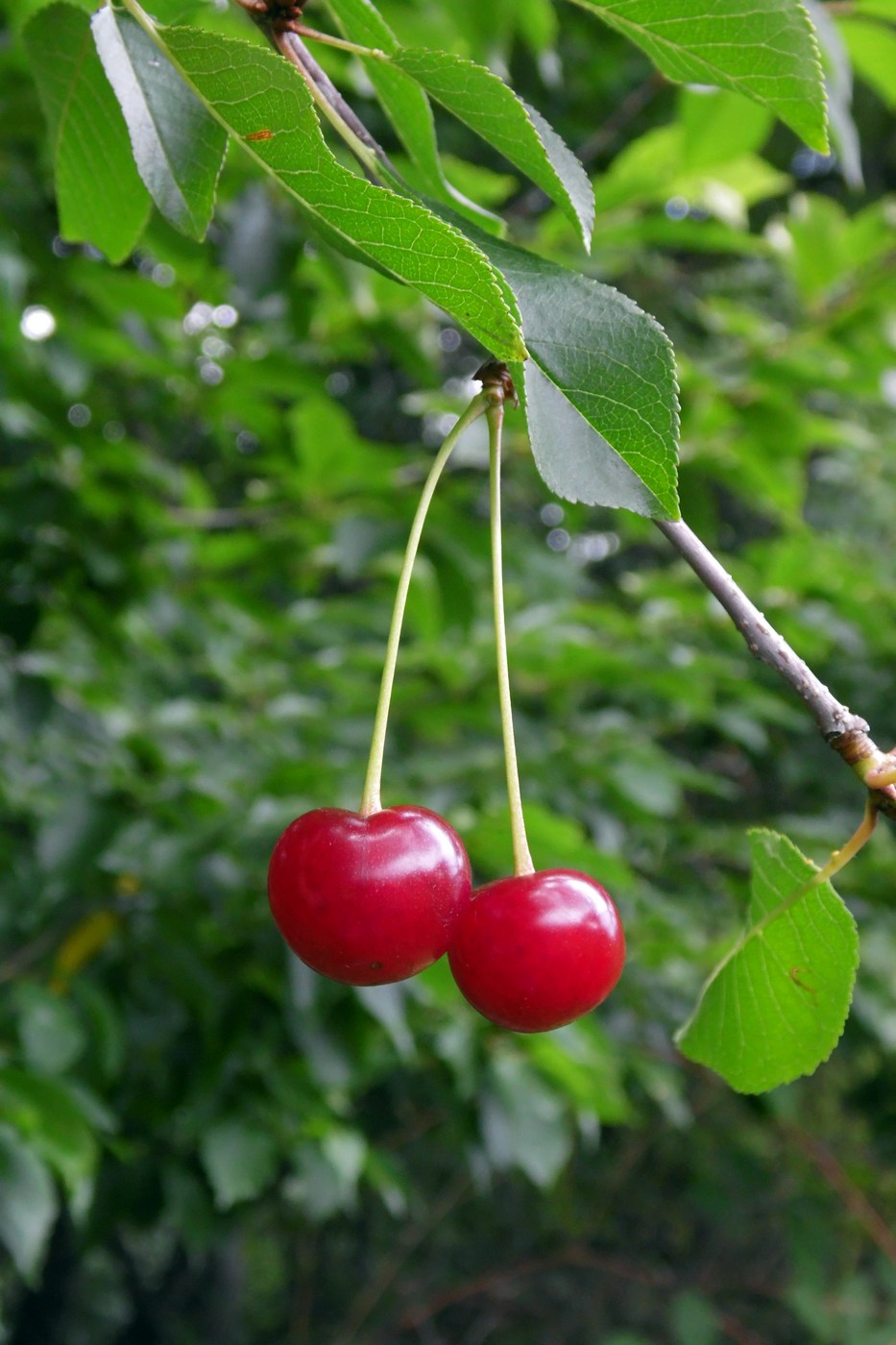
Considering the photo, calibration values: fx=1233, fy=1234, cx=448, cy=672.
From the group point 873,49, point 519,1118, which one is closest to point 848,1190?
point 519,1118

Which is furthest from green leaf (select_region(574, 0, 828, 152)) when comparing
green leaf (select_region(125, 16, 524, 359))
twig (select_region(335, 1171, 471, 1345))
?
twig (select_region(335, 1171, 471, 1345))

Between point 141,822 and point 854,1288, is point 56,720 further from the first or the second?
point 854,1288

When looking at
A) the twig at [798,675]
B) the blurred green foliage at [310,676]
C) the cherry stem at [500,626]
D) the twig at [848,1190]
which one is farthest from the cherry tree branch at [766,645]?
the twig at [848,1190]

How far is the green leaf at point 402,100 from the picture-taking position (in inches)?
27.1

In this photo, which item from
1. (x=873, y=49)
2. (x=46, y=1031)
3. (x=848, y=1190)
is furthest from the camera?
(x=848, y=1190)

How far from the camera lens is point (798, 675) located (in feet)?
1.76

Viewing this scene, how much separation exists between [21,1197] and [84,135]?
129 cm

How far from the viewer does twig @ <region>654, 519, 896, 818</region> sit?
1.77 ft

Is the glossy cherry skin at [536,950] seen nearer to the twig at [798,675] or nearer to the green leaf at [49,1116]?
the twig at [798,675]

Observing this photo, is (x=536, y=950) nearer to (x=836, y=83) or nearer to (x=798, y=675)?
(x=798, y=675)

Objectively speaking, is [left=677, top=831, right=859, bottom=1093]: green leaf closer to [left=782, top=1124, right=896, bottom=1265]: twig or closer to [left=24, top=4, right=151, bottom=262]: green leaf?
[left=24, top=4, right=151, bottom=262]: green leaf

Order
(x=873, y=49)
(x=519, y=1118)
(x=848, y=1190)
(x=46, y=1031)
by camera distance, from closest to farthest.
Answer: (x=873, y=49) → (x=46, y=1031) → (x=519, y=1118) → (x=848, y=1190)

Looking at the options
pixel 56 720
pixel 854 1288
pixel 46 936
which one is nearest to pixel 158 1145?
pixel 46 936

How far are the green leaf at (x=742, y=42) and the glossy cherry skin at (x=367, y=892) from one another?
1.47 feet
